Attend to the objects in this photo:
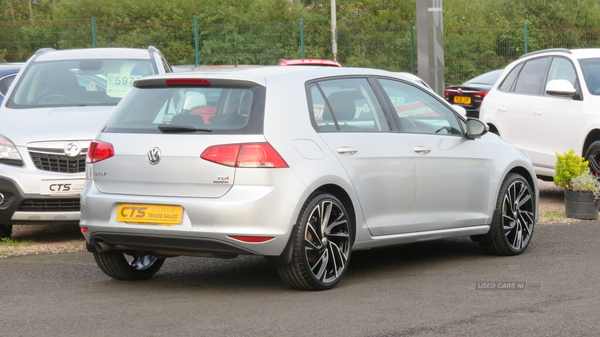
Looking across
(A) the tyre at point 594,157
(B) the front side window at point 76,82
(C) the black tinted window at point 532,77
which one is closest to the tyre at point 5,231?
(B) the front side window at point 76,82

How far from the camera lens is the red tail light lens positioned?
621 centimetres

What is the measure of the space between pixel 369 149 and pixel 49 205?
3.47 meters

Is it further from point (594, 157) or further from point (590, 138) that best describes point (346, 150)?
point (590, 138)

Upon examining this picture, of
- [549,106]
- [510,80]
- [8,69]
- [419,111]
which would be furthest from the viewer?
[8,69]

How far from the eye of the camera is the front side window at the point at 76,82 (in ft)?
31.9

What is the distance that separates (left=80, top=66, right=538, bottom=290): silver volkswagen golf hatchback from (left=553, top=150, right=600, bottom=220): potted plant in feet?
10.7

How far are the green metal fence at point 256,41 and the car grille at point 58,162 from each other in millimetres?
19427

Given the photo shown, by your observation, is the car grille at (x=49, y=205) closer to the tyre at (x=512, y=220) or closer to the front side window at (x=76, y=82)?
the front side window at (x=76, y=82)

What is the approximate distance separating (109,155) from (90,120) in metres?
2.75

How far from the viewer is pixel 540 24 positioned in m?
39.6

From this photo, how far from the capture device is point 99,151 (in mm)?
6281

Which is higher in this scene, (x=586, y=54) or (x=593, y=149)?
(x=586, y=54)

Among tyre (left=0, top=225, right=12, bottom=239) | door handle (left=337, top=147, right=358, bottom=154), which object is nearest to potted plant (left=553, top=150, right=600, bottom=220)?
door handle (left=337, top=147, right=358, bottom=154)

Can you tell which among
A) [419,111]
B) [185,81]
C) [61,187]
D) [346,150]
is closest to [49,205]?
[61,187]
